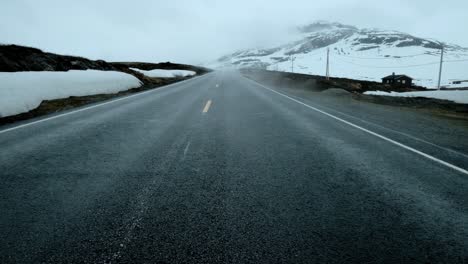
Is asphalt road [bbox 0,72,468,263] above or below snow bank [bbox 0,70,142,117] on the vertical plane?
below

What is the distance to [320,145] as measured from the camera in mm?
5602

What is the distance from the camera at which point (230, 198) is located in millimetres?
3277

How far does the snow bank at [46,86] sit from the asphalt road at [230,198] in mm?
3886

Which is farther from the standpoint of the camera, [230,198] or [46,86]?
[46,86]

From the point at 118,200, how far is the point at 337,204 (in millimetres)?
2410

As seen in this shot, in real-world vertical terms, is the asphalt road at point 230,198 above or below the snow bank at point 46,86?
below

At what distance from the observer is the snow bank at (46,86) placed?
30.6 ft

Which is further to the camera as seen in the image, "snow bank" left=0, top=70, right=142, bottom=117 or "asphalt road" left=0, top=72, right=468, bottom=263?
"snow bank" left=0, top=70, right=142, bottom=117

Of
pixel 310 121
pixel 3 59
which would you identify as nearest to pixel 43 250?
pixel 310 121

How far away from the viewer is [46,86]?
12039 mm

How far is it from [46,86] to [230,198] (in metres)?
12.0

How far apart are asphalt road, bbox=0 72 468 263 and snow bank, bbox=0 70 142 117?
3.89 m

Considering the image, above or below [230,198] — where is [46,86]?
above

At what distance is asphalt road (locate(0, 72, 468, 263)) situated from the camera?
94.1 inches
